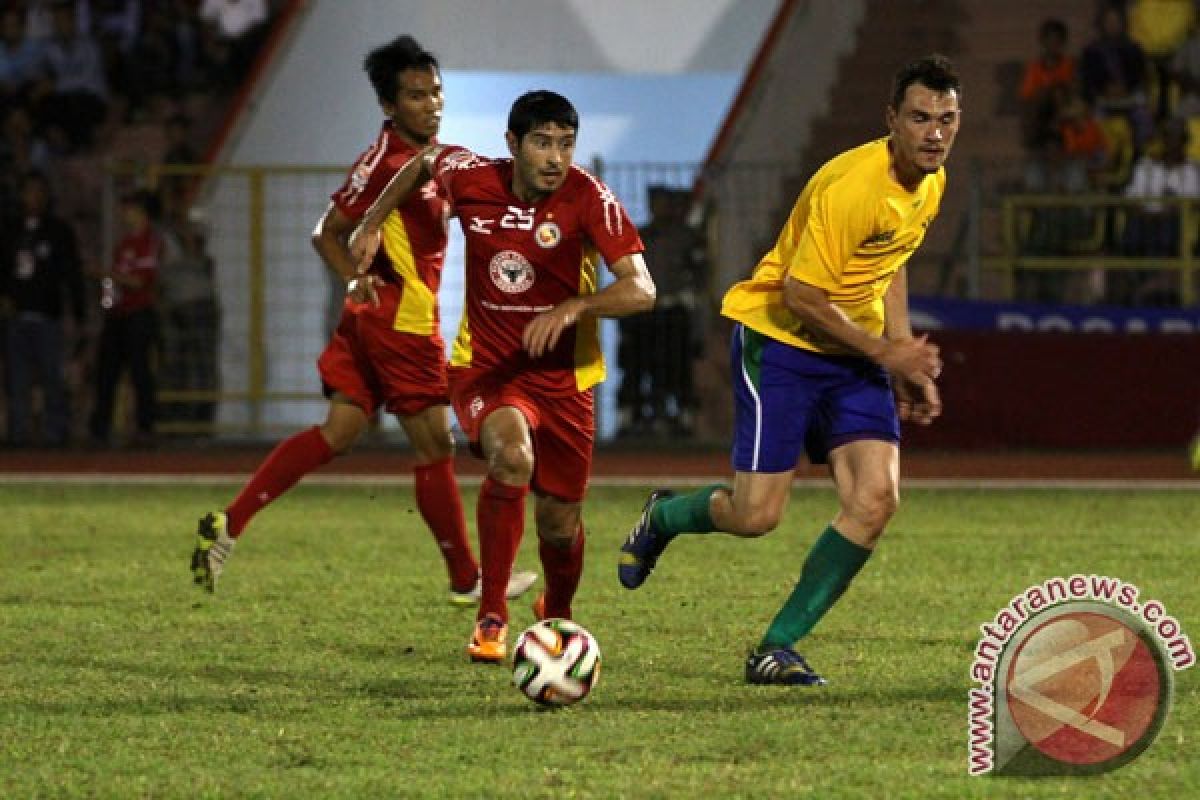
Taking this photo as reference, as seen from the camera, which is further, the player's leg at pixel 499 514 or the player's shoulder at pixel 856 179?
the player's leg at pixel 499 514

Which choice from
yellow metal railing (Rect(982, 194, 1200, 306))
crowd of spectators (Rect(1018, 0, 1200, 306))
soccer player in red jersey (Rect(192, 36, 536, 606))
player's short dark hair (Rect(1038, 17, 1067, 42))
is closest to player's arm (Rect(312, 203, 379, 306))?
soccer player in red jersey (Rect(192, 36, 536, 606))

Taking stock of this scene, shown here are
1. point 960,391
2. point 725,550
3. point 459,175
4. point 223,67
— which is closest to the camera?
point 459,175

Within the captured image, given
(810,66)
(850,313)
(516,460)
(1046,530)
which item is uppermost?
(810,66)

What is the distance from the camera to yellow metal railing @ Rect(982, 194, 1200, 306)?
20.2 m

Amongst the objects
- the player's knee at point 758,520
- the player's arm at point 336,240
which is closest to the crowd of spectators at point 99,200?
the player's arm at point 336,240

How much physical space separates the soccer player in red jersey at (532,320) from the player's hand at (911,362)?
2.95ft

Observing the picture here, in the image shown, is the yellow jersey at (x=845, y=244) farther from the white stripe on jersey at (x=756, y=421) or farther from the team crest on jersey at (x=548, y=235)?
the team crest on jersey at (x=548, y=235)

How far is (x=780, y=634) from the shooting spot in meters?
8.07

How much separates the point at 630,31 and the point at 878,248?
48.1ft

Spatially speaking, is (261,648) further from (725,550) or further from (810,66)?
(810,66)

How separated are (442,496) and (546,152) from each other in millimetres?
2351

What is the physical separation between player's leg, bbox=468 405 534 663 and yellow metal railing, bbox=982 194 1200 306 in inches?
491

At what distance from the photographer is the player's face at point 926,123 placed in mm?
7840

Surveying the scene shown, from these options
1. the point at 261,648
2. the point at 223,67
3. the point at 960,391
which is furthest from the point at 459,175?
the point at 223,67
